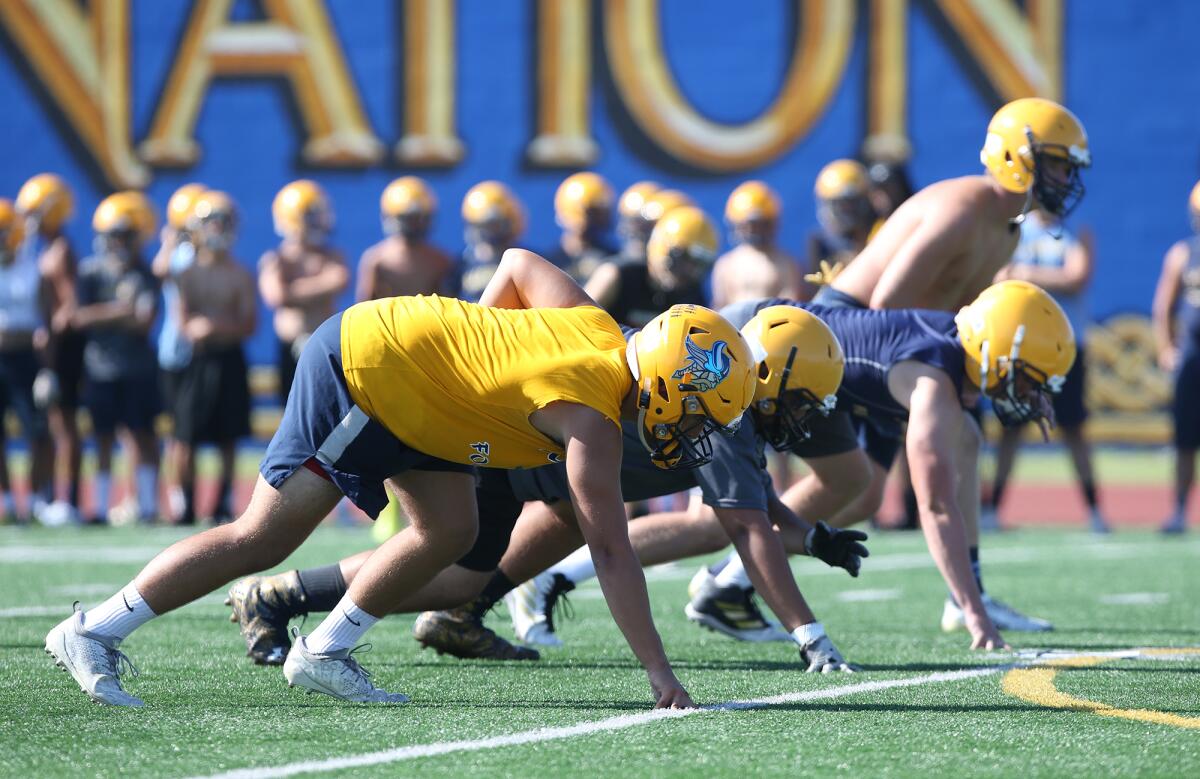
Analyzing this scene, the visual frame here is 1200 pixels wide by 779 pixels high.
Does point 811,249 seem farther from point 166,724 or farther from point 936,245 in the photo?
point 166,724

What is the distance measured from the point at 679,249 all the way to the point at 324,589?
4057mm

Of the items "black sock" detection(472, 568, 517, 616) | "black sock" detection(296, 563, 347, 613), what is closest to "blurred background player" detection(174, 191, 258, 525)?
"black sock" detection(472, 568, 517, 616)

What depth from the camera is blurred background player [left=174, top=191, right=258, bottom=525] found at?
527 inches

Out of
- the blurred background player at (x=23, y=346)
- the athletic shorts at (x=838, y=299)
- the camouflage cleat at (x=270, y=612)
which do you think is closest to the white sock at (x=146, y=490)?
the blurred background player at (x=23, y=346)

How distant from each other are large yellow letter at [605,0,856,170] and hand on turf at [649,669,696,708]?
1378 cm

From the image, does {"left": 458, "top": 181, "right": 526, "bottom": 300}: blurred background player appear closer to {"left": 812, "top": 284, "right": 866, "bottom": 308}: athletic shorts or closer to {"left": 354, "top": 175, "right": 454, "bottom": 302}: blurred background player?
{"left": 354, "top": 175, "right": 454, "bottom": 302}: blurred background player

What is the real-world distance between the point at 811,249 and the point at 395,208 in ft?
9.58

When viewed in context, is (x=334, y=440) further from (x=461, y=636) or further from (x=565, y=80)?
(x=565, y=80)

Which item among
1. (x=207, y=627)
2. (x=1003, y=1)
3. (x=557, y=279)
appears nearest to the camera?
(x=557, y=279)

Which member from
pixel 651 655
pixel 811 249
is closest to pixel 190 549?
pixel 651 655

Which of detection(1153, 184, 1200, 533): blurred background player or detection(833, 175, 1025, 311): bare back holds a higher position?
detection(833, 175, 1025, 311): bare back

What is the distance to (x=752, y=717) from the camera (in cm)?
509

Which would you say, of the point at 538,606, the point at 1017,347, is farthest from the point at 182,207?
the point at 1017,347

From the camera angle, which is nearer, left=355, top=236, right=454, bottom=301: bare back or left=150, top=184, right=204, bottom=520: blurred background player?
left=355, top=236, right=454, bottom=301: bare back
